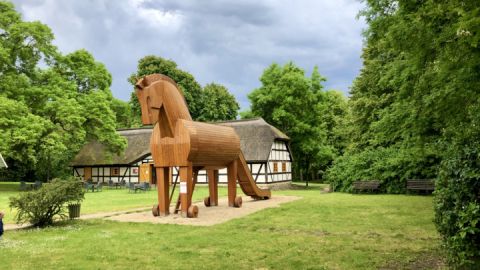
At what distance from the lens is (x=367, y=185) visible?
24312mm

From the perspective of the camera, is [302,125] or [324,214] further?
[302,125]

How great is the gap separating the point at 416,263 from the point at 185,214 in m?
8.28

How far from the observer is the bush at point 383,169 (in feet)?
76.3

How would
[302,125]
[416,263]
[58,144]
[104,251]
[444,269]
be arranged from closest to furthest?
[444,269] < [416,263] < [104,251] < [58,144] < [302,125]

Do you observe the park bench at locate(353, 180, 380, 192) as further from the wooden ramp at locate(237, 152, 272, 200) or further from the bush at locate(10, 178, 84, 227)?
the bush at locate(10, 178, 84, 227)

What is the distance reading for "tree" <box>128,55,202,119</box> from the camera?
1879 inches

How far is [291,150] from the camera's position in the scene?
39.1 meters

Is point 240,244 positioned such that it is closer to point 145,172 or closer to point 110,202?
point 110,202

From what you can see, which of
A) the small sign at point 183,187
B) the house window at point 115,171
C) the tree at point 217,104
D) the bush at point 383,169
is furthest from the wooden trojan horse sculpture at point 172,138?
the tree at point 217,104

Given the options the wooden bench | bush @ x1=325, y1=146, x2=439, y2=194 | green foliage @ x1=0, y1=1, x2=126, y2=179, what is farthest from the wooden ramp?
green foliage @ x1=0, y1=1, x2=126, y2=179

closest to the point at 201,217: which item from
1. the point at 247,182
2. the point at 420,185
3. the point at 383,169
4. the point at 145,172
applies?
the point at 247,182

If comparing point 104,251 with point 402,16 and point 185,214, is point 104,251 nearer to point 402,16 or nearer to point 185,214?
point 185,214

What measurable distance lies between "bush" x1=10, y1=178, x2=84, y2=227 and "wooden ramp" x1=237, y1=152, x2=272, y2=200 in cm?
764

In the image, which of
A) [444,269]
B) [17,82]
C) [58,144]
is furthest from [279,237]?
[17,82]
